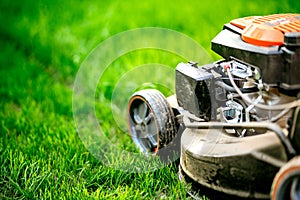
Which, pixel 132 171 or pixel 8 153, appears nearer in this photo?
pixel 132 171

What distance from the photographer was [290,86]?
2.23 m

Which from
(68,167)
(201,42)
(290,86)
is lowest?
(68,167)

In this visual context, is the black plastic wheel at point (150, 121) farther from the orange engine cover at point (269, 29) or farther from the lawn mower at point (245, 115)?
the orange engine cover at point (269, 29)

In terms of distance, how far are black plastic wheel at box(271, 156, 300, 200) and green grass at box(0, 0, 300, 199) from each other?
641mm

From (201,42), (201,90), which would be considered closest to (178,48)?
(201,42)

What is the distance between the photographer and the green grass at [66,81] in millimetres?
2789

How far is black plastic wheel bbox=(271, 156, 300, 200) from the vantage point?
6.47ft

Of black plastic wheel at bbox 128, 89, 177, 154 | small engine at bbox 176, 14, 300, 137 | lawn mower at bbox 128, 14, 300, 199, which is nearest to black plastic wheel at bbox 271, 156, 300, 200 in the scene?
lawn mower at bbox 128, 14, 300, 199

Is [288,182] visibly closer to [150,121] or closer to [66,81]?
[150,121]

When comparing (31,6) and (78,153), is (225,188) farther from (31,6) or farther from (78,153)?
(31,6)

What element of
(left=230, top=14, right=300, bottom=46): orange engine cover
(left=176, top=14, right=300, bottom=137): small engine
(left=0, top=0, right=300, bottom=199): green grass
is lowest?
(left=0, top=0, right=300, bottom=199): green grass

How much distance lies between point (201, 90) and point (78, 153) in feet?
3.18

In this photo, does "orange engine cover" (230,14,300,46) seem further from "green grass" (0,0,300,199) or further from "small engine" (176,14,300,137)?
"green grass" (0,0,300,199)

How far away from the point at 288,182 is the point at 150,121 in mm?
1163
